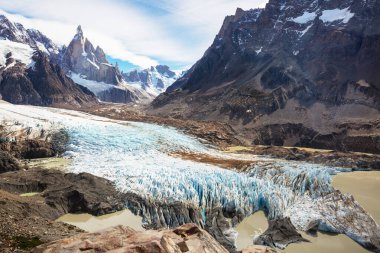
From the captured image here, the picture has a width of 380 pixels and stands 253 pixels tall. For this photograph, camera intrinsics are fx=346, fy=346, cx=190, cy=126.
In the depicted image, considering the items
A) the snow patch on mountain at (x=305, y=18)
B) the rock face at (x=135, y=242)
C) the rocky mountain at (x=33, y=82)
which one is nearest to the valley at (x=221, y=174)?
the rock face at (x=135, y=242)

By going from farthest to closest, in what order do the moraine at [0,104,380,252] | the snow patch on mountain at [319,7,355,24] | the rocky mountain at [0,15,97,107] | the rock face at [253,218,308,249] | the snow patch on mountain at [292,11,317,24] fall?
1. the rocky mountain at [0,15,97,107]
2. the snow patch on mountain at [292,11,317,24]
3. the snow patch on mountain at [319,7,355,24]
4. the moraine at [0,104,380,252]
5. the rock face at [253,218,308,249]

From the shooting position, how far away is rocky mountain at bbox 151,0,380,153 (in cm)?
8612

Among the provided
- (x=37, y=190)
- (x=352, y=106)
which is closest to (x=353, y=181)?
(x=37, y=190)

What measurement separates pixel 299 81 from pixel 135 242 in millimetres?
110225

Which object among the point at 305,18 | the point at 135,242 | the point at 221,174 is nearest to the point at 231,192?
the point at 221,174

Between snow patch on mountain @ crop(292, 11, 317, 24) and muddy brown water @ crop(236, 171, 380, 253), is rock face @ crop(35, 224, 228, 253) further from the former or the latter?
snow patch on mountain @ crop(292, 11, 317, 24)

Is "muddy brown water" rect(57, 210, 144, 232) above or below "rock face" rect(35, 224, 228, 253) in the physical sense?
below

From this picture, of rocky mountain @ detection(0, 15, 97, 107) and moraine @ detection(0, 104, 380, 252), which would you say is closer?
moraine @ detection(0, 104, 380, 252)

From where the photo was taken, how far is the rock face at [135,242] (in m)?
9.82

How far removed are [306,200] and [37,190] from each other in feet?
67.4

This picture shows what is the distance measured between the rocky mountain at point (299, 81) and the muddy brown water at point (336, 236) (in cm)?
4640

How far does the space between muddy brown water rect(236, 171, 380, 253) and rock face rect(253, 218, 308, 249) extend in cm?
37

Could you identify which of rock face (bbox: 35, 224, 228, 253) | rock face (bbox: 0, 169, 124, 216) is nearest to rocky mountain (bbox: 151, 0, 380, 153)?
rock face (bbox: 0, 169, 124, 216)

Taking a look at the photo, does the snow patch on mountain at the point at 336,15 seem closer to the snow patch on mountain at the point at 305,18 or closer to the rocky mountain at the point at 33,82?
the snow patch on mountain at the point at 305,18
